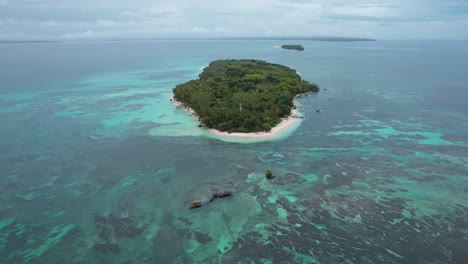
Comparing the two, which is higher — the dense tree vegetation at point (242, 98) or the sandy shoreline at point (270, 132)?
the dense tree vegetation at point (242, 98)

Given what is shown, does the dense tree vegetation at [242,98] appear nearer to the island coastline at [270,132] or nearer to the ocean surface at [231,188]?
the island coastline at [270,132]

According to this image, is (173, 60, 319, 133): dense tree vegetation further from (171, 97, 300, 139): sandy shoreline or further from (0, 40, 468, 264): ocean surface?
(0, 40, 468, 264): ocean surface

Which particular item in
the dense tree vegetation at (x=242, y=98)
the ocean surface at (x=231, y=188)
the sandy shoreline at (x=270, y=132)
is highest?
the dense tree vegetation at (x=242, y=98)

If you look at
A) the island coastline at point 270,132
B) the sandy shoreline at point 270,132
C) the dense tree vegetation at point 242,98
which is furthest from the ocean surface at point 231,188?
the dense tree vegetation at point 242,98

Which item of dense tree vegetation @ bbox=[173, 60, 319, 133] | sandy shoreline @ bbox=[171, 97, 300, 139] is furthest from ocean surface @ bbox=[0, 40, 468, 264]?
dense tree vegetation @ bbox=[173, 60, 319, 133]

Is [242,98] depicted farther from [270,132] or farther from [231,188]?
[231,188]

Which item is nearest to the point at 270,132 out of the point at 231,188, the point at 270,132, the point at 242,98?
the point at 270,132

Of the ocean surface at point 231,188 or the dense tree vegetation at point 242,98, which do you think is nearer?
the ocean surface at point 231,188
